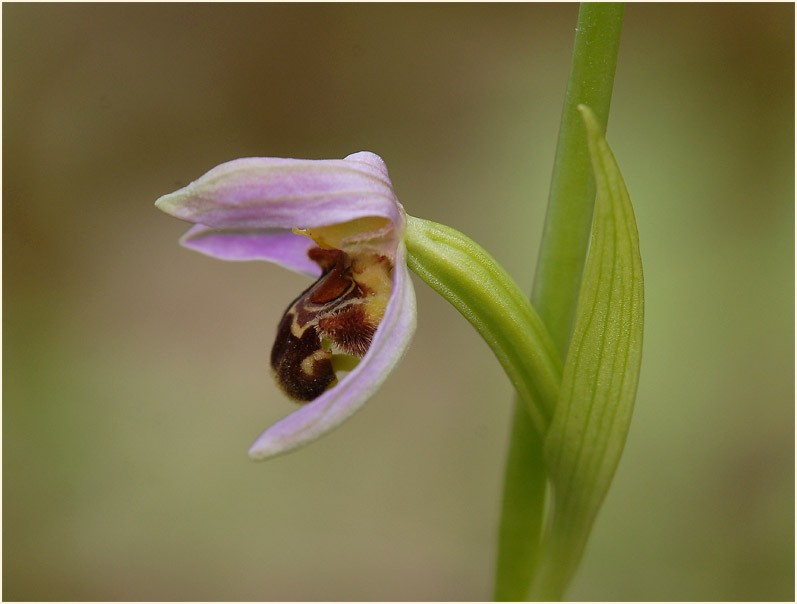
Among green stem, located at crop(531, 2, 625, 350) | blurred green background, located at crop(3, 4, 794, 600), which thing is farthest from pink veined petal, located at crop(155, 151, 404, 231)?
blurred green background, located at crop(3, 4, 794, 600)

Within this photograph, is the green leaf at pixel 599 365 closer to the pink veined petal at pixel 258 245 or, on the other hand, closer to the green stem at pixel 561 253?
the green stem at pixel 561 253

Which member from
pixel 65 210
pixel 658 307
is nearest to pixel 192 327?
pixel 65 210

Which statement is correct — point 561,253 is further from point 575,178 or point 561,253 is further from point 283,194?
point 283,194

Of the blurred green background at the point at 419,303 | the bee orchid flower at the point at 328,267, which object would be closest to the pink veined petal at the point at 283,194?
the bee orchid flower at the point at 328,267

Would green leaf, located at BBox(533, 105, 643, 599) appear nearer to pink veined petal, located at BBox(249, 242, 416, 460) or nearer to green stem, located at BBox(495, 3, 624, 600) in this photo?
green stem, located at BBox(495, 3, 624, 600)

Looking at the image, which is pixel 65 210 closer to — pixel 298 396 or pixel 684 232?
pixel 684 232

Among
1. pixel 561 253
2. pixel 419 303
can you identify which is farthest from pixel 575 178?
pixel 419 303
